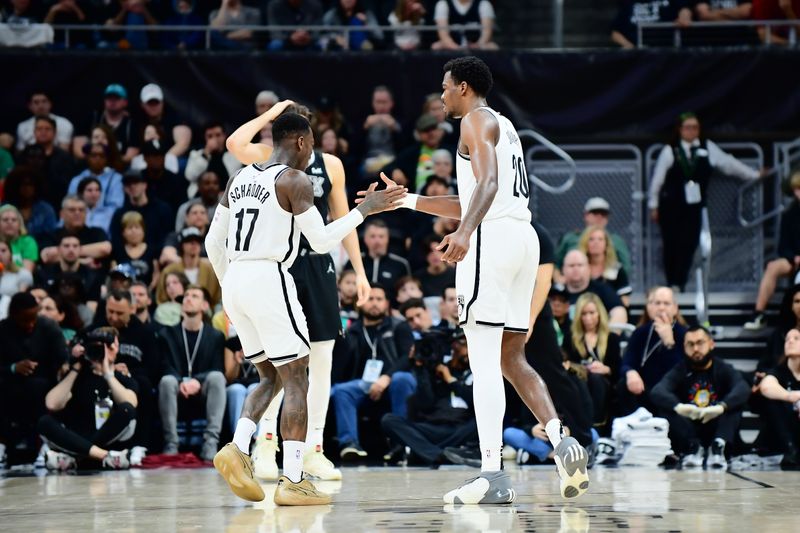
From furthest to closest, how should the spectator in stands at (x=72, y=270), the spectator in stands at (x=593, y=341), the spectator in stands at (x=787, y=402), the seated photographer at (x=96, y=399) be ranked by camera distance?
the spectator in stands at (x=72, y=270), the spectator in stands at (x=593, y=341), the seated photographer at (x=96, y=399), the spectator in stands at (x=787, y=402)

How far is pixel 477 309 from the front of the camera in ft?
22.6

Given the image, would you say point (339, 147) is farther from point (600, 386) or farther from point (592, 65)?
point (600, 386)

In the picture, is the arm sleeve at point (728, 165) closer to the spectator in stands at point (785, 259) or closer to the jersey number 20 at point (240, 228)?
the spectator in stands at point (785, 259)

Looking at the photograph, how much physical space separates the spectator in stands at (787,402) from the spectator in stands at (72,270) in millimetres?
6059

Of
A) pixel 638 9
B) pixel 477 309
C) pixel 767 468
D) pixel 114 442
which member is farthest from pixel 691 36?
pixel 477 309

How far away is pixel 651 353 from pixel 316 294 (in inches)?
155

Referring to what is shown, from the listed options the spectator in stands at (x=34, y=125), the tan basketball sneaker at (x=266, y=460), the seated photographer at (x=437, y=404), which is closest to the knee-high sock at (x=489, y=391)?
the tan basketball sneaker at (x=266, y=460)

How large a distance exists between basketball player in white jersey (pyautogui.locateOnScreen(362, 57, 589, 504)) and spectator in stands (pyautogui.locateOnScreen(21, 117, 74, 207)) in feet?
25.4

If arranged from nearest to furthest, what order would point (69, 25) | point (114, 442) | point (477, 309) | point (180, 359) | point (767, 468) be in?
point (477, 309) → point (767, 468) → point (114, 442) → point (180, 359) → point (69, 25)

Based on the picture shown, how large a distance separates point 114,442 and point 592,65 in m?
6.65

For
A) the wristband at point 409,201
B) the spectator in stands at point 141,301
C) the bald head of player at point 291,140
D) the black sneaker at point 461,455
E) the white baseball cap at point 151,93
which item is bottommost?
the black sneaker at point 461,455

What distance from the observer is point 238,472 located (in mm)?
6820

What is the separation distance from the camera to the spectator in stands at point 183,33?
49.9 ft

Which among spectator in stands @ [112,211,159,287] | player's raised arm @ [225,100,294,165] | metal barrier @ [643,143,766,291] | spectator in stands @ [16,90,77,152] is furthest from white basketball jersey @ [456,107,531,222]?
spectator in stands @ [16,90,77,152]
